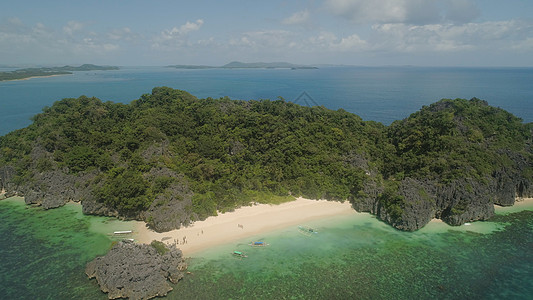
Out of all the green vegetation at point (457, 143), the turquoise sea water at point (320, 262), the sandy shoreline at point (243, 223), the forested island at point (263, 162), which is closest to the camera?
the turquoise sea water at point (320, 262)

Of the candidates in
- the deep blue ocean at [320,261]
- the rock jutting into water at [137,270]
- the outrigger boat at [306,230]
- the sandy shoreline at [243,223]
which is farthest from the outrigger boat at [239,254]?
the outrigger boat at [306,230]

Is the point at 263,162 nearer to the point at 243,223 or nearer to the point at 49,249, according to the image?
the point at 243,223

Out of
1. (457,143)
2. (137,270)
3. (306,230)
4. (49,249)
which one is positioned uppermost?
(457,143)

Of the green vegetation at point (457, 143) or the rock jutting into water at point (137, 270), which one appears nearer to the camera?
the rock jutting into water at point (137, 270)

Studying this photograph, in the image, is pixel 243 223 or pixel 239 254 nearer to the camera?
pixel 239 254

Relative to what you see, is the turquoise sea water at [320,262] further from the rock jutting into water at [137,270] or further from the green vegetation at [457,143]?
the green vegetation at [457,143]

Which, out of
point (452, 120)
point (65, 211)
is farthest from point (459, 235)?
point (65, 211)

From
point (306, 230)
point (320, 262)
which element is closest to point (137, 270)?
point (320, 262)
